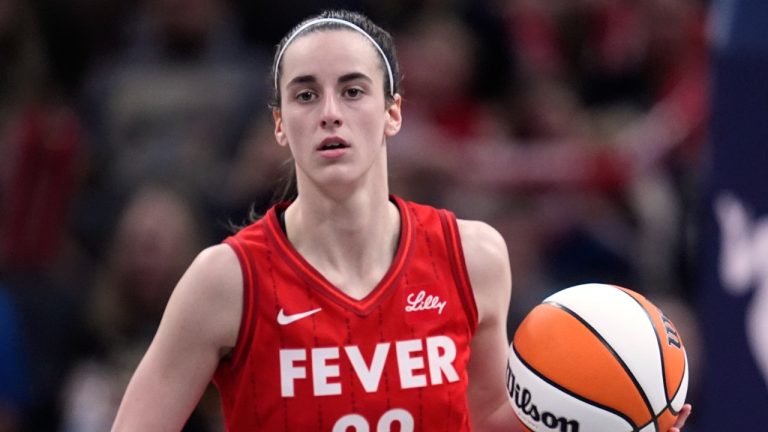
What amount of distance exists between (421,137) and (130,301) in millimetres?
1930

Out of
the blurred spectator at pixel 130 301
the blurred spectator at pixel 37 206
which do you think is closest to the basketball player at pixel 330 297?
the blurred spectator at pixel 130 301

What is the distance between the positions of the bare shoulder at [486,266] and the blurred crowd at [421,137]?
2905 mm

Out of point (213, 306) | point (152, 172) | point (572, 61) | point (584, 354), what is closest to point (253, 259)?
point (213, 306)

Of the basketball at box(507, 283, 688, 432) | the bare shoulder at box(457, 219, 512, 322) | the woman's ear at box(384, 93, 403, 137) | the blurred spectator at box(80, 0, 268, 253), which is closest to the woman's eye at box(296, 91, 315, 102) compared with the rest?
the woman's ear at box(384, 93, 403, 137)

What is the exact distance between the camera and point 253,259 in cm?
407

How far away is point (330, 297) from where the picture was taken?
405 centimetres

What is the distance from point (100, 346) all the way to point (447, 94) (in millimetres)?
2489

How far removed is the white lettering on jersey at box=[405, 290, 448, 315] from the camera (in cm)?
410

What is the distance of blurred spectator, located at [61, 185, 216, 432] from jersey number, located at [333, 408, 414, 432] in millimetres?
2588

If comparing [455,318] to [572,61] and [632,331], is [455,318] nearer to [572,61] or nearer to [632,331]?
[632,331]

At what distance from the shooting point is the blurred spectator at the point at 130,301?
6.67 metres

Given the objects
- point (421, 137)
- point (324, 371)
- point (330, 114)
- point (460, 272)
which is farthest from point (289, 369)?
point (421, 137)

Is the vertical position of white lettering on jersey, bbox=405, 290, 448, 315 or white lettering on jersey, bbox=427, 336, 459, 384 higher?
white lettering on jersey, bbox=405, 290, 448, 315

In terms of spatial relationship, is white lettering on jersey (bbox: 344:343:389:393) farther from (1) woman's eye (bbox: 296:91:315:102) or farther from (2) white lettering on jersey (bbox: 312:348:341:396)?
(1) woman's eye (bbox: 296:91:315:102)
